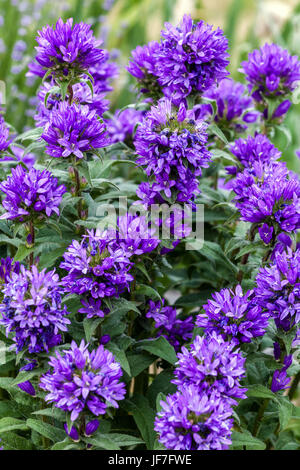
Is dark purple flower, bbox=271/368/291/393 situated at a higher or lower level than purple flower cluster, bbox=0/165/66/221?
lower

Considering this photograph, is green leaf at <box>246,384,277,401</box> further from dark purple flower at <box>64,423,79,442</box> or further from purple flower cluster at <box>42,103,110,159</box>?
purple flower cluster at <box>42,103,110,159</box>

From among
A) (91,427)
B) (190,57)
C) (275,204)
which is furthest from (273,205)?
(91,427)

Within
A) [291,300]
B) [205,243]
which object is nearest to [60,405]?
[291,300]

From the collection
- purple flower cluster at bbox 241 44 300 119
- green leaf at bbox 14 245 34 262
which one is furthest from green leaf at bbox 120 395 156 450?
purple flower cluster at bbox 241 44 300 119

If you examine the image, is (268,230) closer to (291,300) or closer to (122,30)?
(291,300)

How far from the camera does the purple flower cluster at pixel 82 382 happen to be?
1168 millimetres

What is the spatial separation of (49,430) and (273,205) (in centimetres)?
72

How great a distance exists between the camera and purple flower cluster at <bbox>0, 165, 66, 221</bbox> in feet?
4.44

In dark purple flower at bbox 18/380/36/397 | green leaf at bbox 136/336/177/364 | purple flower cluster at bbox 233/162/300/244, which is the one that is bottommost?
dark purple flower at bbox 18/380/36/397

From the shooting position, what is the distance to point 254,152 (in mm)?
1726

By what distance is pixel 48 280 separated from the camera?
1.30m

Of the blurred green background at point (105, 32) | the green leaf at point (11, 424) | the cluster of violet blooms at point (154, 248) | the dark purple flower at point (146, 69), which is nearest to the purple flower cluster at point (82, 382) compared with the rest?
the cluster of violet blooms at point (154, 248)
